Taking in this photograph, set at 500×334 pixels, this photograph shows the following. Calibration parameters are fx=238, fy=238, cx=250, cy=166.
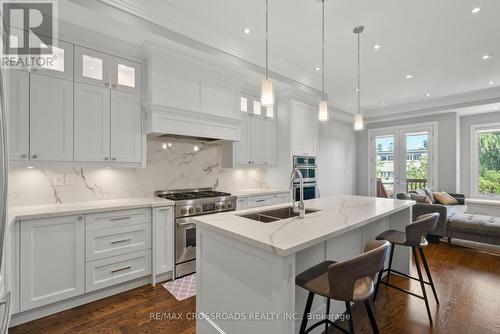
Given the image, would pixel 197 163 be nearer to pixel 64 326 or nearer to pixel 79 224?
pixel 79 224

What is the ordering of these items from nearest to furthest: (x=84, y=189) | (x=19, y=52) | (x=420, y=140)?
(x=19, y=52)
(x=84, y=189)
(x=420, y=140)

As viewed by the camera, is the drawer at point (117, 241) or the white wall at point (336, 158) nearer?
the drawer at point (117, 241)

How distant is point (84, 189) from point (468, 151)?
25.3 feet

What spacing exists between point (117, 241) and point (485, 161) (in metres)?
7.56

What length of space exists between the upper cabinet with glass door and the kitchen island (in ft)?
6.40

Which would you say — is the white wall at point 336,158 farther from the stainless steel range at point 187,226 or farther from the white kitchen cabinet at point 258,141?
the stainless steel range at point 187,226

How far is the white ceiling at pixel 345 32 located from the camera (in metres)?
2.35

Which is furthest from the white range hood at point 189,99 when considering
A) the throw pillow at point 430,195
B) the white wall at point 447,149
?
the white wall at point 447,149

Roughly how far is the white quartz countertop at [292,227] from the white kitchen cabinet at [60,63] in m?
2.01

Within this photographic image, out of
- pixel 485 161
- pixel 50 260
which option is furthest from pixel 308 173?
pixel 485 161

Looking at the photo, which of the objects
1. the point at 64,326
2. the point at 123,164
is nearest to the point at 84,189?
the point at 123,164

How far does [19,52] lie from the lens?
2150 mm

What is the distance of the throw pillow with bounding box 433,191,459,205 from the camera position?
496cm

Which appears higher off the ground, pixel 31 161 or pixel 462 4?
pixel 462 4
